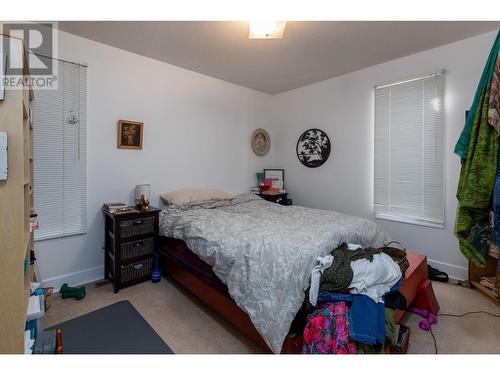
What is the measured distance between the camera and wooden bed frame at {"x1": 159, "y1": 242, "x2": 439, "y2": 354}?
1596 mm

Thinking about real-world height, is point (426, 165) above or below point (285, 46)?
below

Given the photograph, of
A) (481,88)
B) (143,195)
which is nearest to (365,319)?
(481,88)

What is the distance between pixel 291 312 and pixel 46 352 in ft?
3.81

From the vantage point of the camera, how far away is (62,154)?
2.37 m

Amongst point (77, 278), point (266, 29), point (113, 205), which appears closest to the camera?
point (266, 29)

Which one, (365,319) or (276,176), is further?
(276,176)

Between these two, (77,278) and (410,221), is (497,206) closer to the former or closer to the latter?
(410,221)

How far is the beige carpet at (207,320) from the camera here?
1.65 meters

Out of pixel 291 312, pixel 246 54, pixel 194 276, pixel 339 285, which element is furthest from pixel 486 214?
pixel 246 54

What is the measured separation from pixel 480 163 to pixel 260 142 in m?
2.93

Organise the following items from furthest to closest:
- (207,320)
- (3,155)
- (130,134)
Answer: (130,134), (207,320), (3,155)

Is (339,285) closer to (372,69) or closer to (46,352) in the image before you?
(46,352)
